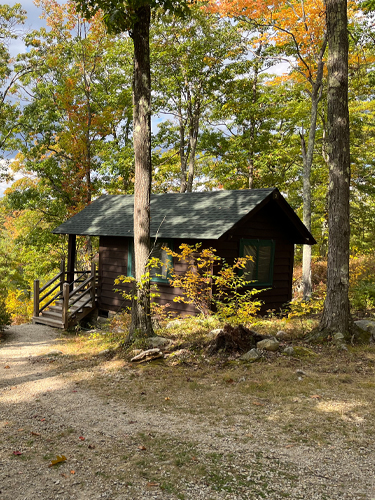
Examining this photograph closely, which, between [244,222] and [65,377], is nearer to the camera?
[65,377]

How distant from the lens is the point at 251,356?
8.34m

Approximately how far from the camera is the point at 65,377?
7.88 metres

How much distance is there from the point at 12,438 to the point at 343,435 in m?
4.14

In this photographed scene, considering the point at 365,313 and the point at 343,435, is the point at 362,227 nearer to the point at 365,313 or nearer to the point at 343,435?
the point at 365,313

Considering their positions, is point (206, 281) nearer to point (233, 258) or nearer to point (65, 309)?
point (233, 258)

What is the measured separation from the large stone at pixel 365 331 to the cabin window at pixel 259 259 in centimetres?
390

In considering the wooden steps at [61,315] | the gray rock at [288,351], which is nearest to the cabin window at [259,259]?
the gray rock at [288,351]

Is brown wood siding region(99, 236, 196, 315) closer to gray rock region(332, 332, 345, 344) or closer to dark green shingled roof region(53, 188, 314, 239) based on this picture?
dark green shingled roof region(53, 188, 314, 239)

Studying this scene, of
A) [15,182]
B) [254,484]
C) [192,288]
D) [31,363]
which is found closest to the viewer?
[254,484]

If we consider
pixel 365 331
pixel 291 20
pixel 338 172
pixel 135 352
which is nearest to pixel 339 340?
pixel 365 331

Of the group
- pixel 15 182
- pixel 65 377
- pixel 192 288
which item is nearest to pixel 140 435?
pixel 65 377

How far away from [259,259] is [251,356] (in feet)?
19.3

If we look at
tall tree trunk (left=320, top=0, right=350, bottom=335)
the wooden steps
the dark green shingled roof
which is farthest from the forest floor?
the wooden steps

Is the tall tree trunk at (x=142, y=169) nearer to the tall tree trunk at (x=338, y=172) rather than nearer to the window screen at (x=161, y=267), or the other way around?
the window screen at (x=161, y=267)
